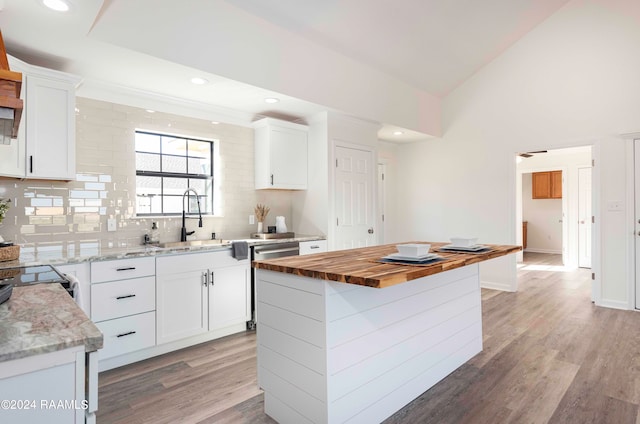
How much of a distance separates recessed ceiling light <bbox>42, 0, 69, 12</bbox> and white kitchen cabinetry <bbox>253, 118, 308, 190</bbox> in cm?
221

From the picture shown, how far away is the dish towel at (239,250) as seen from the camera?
345cm

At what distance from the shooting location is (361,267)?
6.08ft

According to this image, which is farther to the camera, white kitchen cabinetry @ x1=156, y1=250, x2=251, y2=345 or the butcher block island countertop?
white kitchen cabinetry @ x1=156, y1=250, x2=251, y2=345

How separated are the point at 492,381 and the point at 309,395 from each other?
4.80ft

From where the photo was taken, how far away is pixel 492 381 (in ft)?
8.33

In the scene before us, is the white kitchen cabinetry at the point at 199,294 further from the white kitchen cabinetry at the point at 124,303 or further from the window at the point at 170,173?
the window at the point at 170,173

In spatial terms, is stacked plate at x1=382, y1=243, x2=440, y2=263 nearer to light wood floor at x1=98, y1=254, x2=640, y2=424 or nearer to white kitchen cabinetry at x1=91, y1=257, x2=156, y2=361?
light wood floor at x1=98, y1=254, x2=640, y2=424

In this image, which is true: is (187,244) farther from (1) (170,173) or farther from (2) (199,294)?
(1) (170,173)

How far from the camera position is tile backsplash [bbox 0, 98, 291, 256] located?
9.54 feet

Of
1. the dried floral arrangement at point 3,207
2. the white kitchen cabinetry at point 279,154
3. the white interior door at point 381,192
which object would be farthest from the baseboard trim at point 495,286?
the dried floral arrangement at point 3,207

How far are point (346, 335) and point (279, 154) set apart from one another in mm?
2872

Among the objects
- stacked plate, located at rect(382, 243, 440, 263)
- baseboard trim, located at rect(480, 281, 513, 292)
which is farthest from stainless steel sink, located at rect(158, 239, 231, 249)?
baseboard trim, located at rect(480, 281, 513, 292)

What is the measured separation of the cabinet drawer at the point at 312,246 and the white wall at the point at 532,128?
2.51 meters

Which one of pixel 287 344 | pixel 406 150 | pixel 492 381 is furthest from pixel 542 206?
pixel 287 344
